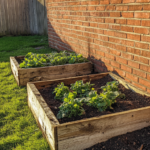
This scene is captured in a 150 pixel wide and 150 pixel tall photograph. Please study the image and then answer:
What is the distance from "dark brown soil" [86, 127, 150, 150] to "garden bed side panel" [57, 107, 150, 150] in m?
0.05

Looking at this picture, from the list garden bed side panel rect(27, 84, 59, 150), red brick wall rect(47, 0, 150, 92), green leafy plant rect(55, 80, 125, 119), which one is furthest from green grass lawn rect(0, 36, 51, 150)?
red brick wall rect(47, 0, 150, 92)

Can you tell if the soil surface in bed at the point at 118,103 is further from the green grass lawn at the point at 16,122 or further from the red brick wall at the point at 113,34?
the green grass lawn at the point at 16,122

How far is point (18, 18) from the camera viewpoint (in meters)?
11.6

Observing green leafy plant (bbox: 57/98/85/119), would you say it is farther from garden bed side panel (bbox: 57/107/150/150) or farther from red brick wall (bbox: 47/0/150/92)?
red brick wall (bbox: 47/0/150/92)

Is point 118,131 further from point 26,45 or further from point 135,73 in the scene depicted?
point 26,45

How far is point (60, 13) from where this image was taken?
20.4 ft

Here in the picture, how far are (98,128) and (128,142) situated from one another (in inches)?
14.1

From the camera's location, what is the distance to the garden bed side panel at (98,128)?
2.24 m

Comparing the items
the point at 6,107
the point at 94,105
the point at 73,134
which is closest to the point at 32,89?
the point at 6,107

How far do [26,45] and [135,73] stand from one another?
6.00m

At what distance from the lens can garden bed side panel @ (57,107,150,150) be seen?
2244 millimetres

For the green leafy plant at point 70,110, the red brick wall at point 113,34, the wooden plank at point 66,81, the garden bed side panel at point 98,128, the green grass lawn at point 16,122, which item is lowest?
the green grass lawn at point 16,122

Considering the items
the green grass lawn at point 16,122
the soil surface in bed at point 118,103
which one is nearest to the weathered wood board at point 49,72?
the green grass lawn at point 16,122

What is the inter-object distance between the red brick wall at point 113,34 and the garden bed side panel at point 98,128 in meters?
0.78
